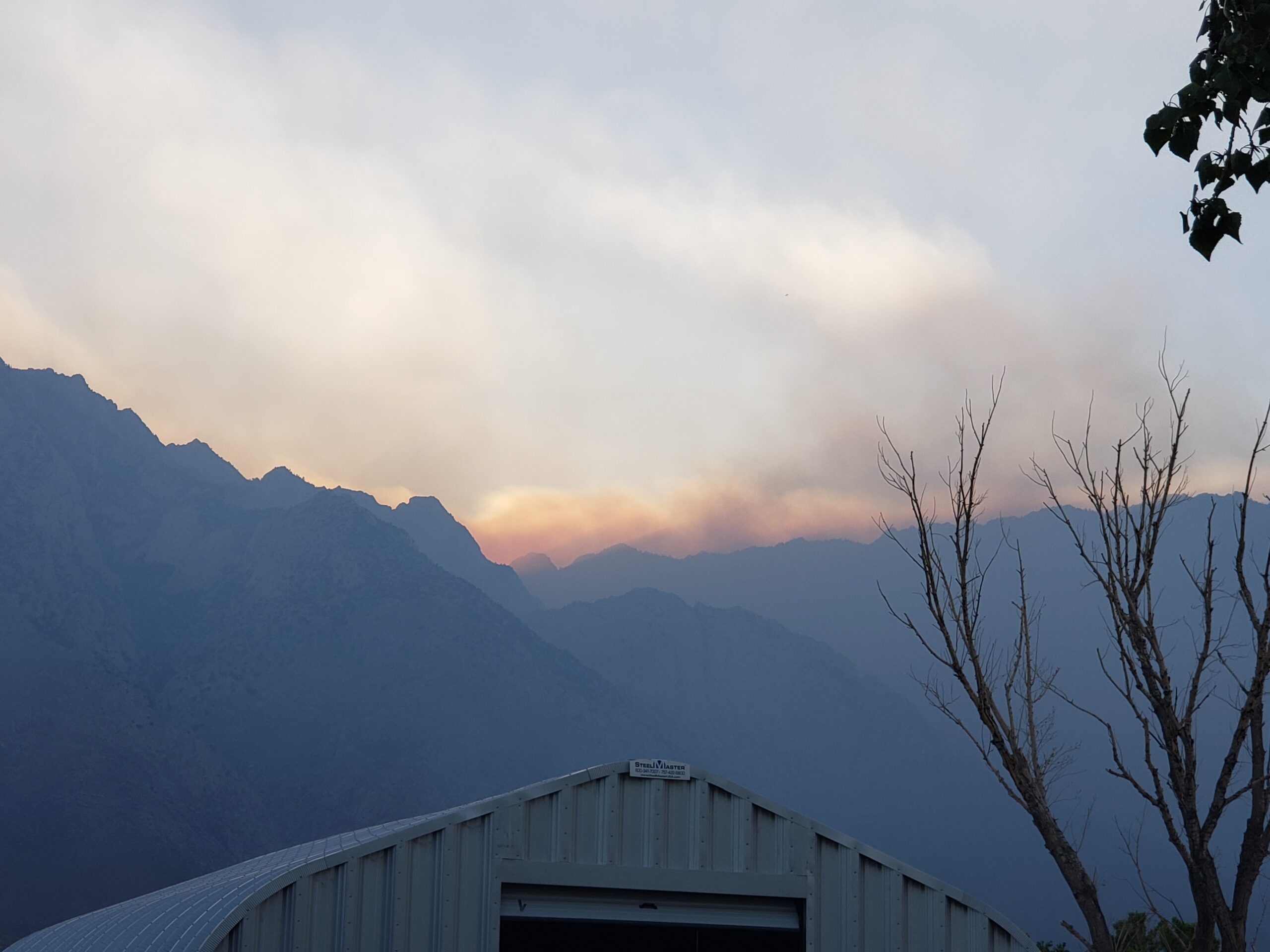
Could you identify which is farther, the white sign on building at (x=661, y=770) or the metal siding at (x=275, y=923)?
the white sign on building at (x=661, y=770)

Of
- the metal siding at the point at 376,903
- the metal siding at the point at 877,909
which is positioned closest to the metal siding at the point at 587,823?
the metal siding at the point at 376,903

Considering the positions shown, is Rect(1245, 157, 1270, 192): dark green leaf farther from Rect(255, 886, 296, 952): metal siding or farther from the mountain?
the mountain

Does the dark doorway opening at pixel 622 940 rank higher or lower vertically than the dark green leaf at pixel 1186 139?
lower

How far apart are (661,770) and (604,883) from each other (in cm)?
164

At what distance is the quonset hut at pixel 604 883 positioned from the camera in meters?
14.9

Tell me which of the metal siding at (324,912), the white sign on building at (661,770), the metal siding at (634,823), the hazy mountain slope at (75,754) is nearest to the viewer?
the metal siding at (324,912)

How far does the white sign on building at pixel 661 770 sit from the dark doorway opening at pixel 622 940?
5.56m

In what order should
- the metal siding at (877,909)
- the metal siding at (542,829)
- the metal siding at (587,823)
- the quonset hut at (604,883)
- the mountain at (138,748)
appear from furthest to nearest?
the mountain at (138,748)
the metal siding at (877,909)
the metal siding at (587,823)
the metal siding at (542,829)
the quonset hut at (604,883)

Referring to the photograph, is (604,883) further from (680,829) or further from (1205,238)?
(1205,238)

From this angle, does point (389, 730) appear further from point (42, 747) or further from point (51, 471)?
point (51, 471)

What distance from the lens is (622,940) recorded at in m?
23.7

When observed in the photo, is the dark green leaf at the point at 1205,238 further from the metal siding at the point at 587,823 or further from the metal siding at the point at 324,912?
the metal siding at the point at 324,912

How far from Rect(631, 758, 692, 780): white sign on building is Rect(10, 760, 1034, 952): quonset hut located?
24 mm

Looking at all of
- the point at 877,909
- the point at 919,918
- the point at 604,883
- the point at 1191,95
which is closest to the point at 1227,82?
the point at 1191,95
